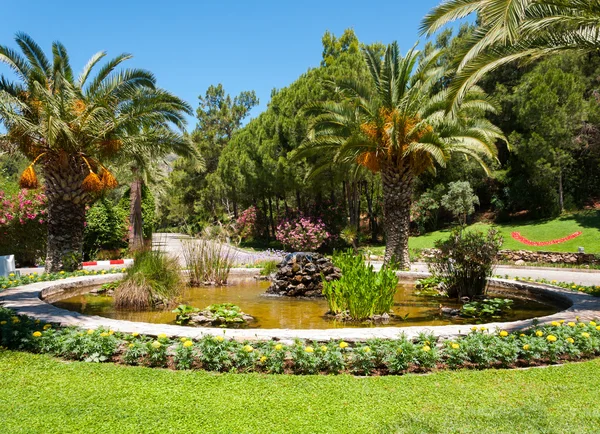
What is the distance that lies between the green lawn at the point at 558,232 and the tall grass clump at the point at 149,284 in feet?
44.7

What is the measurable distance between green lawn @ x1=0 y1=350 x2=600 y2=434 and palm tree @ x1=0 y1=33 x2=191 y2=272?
7.50 m

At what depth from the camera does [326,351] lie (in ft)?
14.3

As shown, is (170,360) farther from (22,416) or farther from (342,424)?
(342,424)

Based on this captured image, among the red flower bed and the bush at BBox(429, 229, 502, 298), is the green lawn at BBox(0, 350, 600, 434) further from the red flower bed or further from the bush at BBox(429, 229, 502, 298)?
the red flower bed

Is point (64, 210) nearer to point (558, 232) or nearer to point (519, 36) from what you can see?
point (519, 36)

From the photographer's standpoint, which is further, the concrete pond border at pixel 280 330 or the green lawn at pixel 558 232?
the green lawn at pixel 558 232

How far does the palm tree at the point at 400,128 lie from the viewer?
1221 centimetres

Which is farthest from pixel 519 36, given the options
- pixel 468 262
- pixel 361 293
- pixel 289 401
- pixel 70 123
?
pixel 70 123

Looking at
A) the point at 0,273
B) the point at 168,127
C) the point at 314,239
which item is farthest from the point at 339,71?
the point at 0,273

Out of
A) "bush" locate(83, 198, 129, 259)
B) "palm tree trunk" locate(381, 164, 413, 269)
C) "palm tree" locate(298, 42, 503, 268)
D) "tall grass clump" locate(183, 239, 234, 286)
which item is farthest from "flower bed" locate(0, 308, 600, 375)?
"bush" locate(83, 198, 129, 259)

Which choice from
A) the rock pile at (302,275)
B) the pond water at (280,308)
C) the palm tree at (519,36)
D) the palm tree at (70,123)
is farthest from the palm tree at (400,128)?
the palm tree at (70,123)

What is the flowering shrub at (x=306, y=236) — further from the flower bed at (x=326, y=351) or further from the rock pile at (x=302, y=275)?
the flower bed at (x=326, y=351)

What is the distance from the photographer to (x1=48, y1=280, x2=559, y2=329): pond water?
6.79 m

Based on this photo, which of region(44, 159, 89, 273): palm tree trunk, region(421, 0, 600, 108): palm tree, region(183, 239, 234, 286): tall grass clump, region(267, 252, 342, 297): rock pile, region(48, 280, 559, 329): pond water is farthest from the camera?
region(44, 159, 89, 273): palm tree trunk
